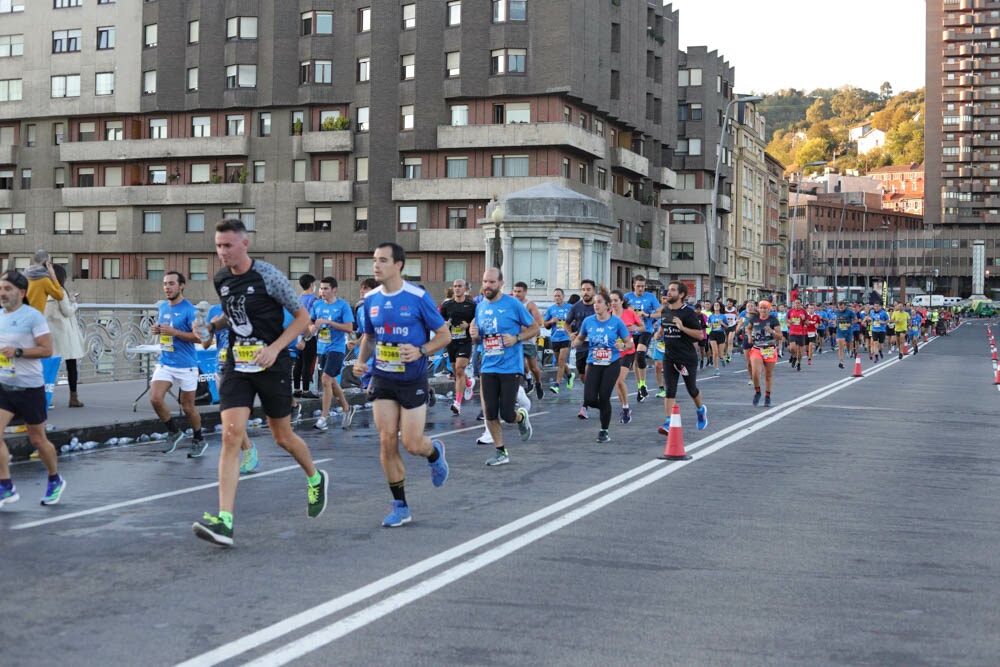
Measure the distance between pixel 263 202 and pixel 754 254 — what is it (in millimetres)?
51832

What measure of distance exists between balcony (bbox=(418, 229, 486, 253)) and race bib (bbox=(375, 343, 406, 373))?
165 ft

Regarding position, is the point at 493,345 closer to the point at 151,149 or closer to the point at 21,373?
the point at 21,373

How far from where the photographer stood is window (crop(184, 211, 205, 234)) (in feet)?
208

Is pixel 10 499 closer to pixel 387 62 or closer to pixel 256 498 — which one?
pixel 256 498

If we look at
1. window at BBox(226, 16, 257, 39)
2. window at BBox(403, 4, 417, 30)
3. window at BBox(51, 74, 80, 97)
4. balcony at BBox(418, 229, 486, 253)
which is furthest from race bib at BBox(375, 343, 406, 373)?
window at BBox(51, 74, 80, 97)

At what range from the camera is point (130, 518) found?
8.12m

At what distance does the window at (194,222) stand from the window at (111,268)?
4.69 metres

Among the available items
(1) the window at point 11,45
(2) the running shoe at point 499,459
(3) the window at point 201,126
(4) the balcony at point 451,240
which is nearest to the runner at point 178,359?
(2) the running shoe at point 499,459

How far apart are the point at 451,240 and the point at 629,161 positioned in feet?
40.9

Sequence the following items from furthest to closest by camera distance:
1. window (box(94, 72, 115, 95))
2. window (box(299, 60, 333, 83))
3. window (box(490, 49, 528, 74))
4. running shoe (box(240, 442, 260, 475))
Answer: window (box(94, 72, 115, 95)), window (box(299, 60, 333, 83)), window (box(490, 49, 528, 74)), running shoe (box(240, 442, 260, 475))

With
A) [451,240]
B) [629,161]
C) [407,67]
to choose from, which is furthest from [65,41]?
[629,161]

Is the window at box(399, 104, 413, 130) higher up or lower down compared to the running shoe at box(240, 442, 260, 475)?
higher up

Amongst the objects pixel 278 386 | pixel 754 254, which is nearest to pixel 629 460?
pixel 278 386

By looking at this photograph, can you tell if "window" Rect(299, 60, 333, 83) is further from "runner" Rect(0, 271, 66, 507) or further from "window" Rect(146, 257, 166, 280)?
"runner" Rect(0, 271, 66, 507)
